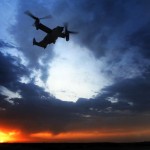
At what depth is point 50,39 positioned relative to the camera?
6150cm

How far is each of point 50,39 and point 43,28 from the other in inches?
125

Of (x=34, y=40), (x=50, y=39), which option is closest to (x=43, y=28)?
(x=50, y=39)

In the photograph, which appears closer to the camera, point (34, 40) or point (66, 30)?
point (66, 30)

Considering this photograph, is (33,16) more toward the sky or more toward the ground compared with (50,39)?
more toward the sky

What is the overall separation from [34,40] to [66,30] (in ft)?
44.3

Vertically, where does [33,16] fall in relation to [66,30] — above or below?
above

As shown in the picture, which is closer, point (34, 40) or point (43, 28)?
point (43, 28)

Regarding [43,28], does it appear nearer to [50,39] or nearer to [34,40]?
[50,39]

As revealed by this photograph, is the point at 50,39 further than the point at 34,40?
No

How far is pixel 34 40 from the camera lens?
7181cm

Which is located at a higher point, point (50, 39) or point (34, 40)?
point (34, 40)

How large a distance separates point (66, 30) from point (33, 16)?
870cm

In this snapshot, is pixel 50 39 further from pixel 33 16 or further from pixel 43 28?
pixel 33 16

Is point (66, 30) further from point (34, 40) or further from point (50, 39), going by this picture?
point (34, 40)
